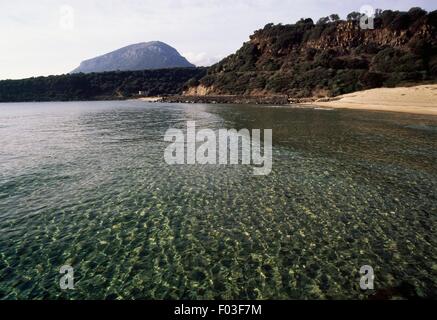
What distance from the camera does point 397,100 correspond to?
6350 centimetres

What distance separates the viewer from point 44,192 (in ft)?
50.6

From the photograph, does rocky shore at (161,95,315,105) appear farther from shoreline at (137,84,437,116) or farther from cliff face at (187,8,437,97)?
cliff face at (187,8,437,97)

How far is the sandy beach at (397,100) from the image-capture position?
182 feet

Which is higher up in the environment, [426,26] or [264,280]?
[426,26]

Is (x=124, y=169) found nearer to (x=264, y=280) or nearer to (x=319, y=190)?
(x=319, y=190)

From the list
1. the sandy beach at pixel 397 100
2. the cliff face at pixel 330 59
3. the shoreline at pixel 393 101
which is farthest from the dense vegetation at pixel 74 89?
the sandy beach at pixel 397 100

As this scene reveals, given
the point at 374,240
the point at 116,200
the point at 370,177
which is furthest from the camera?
the point at 370,177

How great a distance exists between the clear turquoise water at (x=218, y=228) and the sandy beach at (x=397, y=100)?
39981 mm

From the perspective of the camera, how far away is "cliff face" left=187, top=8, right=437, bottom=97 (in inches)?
3533

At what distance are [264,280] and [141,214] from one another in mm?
6454

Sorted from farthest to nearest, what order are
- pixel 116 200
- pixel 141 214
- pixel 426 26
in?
pixel 426 26, pixel 116 200, pixel 141 214

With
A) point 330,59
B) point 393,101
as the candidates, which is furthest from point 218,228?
point 330,59
